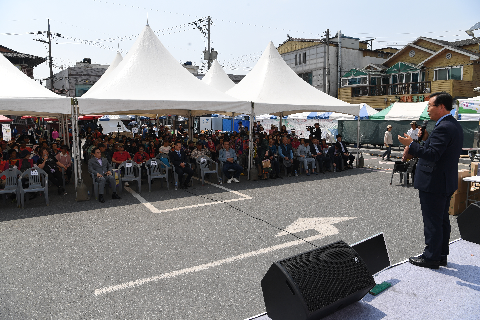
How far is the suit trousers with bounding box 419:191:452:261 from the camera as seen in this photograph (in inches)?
146

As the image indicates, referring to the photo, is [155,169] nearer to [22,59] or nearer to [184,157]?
[184,157]

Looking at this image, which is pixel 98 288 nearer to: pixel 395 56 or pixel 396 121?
pixel 396 121

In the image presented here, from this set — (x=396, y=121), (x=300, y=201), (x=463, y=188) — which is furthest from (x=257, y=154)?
(x=396, y=121)

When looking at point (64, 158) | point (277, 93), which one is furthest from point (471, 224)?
point (64, 158)

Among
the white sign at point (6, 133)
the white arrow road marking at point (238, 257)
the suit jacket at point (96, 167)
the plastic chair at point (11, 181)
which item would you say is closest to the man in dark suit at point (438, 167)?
the white arrow road marking at point (238, 257)

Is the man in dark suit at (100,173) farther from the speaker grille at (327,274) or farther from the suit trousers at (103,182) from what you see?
the speaker grille at (327,274)

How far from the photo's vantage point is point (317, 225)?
6141mm

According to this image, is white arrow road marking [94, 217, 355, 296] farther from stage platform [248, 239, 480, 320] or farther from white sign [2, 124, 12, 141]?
white sign [2, 124, 12, 141]

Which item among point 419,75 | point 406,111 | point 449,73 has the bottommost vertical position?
point 406,111

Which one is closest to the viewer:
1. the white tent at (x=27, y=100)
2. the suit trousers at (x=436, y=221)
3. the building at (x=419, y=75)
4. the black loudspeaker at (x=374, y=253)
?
the black loudspeaker at (x=374, y=253)

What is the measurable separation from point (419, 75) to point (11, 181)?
110 feet

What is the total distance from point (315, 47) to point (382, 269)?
41033mm

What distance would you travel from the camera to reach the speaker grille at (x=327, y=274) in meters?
2.54

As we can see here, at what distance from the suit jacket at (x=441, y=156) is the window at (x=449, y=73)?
3102cm
